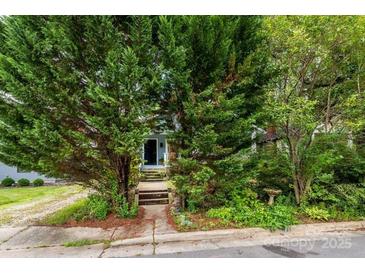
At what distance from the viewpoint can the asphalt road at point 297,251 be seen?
187 inches

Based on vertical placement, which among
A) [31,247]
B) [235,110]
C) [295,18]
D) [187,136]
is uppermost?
[295,18]

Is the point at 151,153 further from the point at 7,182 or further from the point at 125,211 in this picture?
the point at 125,211

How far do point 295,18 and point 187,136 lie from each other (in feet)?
13.0

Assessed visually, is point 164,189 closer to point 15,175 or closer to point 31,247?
point 31,247

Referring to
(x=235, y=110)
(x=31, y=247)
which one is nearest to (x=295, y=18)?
(x=235, y=110)

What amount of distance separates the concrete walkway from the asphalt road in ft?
0.59

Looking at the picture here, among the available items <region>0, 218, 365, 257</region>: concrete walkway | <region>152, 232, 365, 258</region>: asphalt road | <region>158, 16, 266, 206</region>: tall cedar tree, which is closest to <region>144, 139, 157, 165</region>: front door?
<region>158, 16, 266, 206</region>: tall cedar tree

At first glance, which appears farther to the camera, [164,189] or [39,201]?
[39,201]

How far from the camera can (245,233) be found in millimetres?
5773

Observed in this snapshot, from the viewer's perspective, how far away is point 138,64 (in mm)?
6070

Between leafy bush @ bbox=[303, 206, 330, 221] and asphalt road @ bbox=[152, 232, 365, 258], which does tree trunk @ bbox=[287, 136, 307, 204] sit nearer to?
leafy bush @ bbox=[303, 206, 330, 221]

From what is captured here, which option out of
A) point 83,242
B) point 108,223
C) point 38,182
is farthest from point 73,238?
point 38,182

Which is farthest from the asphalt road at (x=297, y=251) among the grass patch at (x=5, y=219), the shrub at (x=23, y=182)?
the shrub at (x=23, y=182)

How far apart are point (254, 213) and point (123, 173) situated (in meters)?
3.33
